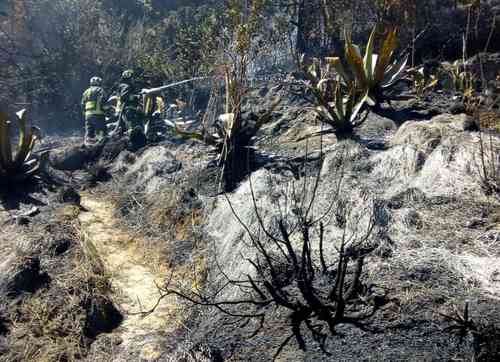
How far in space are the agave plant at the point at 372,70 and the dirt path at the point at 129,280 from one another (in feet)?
10.5

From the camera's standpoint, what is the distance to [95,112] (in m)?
9.32

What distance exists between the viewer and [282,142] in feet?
17.5

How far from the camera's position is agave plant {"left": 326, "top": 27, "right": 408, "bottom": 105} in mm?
5012

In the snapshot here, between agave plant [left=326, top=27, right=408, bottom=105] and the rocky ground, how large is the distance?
11.9 inches

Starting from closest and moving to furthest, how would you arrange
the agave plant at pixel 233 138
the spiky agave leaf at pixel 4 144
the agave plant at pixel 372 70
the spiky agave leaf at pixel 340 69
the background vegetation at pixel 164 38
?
the agave plant at pixel 233 138 → the agave plant at pixel 372 70 → the spiky agave leaf at pixel 340 69 → the spiky agave leaf at pixel 4 144 → the background vegetation at pixel 164 38

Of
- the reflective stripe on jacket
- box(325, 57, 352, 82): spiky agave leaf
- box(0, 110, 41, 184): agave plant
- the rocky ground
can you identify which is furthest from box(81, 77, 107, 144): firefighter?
box(325, 57, 352, 82): spiky agave leaf

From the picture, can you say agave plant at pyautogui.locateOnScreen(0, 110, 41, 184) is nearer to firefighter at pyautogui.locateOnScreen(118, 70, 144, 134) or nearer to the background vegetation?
firefighter at pyautogui.locateOnScreen(118, 70, 144, 134)

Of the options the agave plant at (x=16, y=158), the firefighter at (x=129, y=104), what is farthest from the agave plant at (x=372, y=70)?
the firefighter at (x=129, y=104)

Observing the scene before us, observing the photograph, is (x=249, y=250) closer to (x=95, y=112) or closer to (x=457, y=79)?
(x=457, y=79)

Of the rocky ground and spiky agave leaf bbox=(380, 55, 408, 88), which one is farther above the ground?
spiky agave leaf bbox=(380, 55, 408, 88)

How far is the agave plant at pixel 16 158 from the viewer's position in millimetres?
5605

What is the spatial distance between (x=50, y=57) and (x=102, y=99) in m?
5.49

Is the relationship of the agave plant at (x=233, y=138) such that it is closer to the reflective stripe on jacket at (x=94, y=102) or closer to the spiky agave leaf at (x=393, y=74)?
the spiky agave leaf at (x=393, y=74)

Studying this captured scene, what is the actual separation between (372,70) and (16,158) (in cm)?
484
